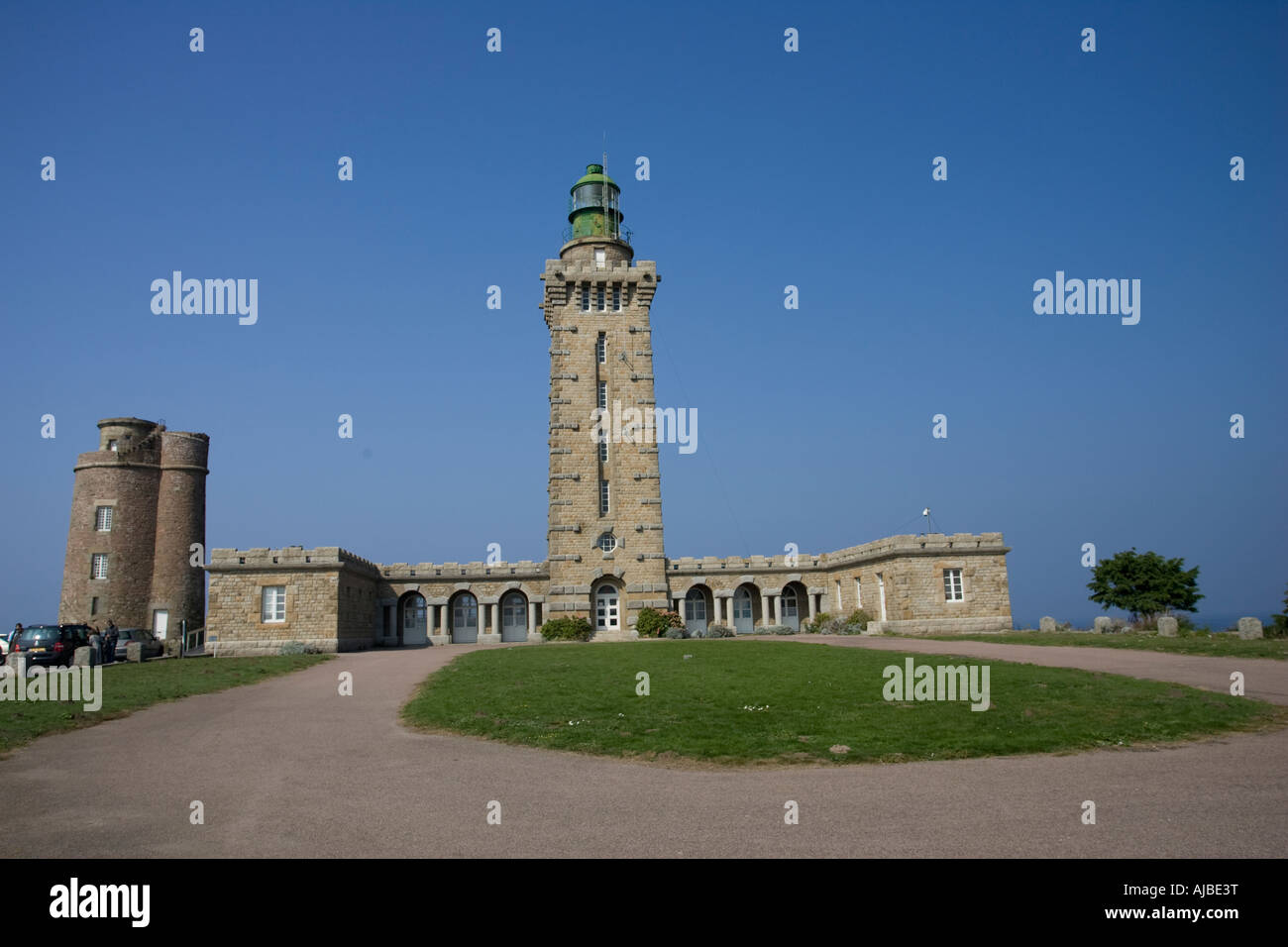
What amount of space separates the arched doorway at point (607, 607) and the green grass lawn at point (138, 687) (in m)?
13.9

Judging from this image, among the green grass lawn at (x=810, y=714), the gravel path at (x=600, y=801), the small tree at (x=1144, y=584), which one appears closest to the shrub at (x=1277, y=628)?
the small tree at (x=1144, y=584)

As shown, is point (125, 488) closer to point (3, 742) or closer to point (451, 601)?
point (451, 601)

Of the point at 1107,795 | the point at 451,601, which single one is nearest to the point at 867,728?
the point at 1107,795

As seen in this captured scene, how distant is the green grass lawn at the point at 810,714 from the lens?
10.9 m

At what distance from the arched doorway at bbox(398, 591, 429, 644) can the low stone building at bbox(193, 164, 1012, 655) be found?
7cm

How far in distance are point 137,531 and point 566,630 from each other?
81.3ft

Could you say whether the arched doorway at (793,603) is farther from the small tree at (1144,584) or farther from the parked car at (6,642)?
the parked car at (6,642)

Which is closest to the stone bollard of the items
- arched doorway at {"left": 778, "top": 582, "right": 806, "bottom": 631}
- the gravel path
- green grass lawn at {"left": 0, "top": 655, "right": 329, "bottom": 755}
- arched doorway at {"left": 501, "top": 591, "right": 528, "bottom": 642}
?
the gravel path

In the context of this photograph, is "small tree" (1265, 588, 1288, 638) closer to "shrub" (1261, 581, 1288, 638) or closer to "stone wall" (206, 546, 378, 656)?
"shrub" (1261, 581, 1288, 638)

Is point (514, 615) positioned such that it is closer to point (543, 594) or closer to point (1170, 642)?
point (543, 594)

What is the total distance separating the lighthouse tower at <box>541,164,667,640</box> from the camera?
40.7 metres

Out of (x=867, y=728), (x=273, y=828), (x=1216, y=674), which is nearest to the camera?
(x=273, y=828)
